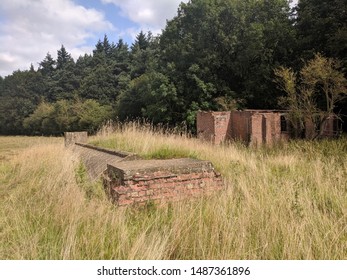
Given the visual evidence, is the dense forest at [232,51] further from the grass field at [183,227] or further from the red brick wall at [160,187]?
the grass field at [183,227]

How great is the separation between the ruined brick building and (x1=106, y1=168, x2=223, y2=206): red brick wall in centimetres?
1204

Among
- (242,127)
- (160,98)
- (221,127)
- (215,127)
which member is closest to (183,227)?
(215,127)

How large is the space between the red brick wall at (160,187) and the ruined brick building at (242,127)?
39.5 feet

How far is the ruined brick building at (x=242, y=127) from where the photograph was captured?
17.6 m

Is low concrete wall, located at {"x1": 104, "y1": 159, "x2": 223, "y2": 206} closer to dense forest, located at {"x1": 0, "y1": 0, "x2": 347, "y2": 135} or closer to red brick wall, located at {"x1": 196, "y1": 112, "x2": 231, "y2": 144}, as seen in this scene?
red brick wall, located at {"x1": 196, "y1": 112, "x2": 231, "y2": 144}

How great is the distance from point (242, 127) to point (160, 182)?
13806 mm

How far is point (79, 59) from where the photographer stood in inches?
2857

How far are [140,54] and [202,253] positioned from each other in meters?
49.8

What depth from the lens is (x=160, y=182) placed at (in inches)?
203

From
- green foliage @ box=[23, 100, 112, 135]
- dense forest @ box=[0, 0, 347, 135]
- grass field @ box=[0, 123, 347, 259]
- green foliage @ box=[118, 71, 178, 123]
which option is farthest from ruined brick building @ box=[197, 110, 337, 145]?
green foliage @ box=[23, 100, 112, 135]

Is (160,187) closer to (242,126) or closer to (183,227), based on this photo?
(183,227)

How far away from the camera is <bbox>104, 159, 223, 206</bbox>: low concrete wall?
490cm

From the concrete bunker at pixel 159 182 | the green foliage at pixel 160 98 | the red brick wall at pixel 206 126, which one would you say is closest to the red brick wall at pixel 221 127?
the red brick wall at pixel 206 126

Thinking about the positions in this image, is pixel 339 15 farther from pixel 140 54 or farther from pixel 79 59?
pixel 79 59
